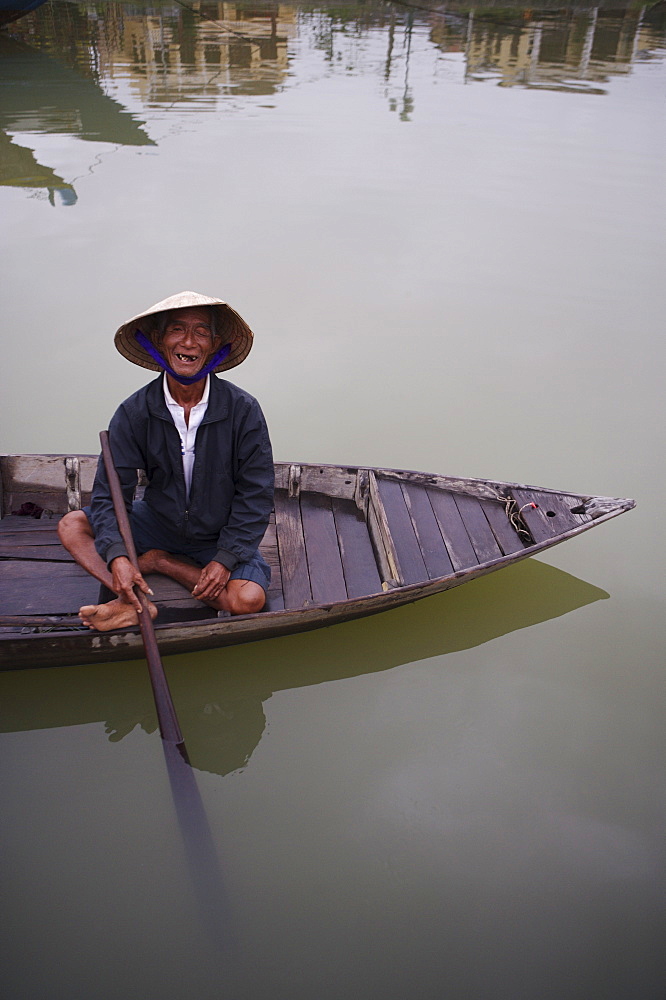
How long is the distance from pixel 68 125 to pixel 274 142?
303 cm

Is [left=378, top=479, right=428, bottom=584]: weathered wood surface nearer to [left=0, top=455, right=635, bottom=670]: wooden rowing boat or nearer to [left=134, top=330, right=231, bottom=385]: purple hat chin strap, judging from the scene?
[left=0, top=455, right=635, bottom=670]: wooden rowing boat

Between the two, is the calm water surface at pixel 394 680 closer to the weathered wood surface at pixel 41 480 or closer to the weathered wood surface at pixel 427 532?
the weathered wood surface at pixel 427 532

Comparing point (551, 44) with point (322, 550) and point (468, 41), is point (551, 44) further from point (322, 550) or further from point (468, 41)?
point (322, 550)

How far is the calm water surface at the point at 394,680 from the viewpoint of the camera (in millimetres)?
2381

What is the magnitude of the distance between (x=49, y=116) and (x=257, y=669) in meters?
10.4

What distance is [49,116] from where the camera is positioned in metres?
10.6

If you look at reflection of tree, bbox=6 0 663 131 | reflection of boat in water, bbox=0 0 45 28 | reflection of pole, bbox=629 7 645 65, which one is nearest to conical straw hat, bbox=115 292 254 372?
reflection of tree, bbox=6 0 663 131

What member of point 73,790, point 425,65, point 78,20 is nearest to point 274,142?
point 425,65

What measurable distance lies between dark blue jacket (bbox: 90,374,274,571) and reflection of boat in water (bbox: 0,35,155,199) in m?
5.86

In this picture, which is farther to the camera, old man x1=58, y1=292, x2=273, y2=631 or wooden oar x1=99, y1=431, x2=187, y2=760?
old man x1=58, y1=292, x2=273, y2=631

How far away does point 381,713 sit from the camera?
10.4 ft

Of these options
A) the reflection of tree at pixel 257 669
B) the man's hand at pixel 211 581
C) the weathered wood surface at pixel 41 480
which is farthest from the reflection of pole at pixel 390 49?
the man's hand at pixel 211 581

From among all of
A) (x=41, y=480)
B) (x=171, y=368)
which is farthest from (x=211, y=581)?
(x=41, y=480)

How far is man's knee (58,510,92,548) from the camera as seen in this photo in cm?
302
